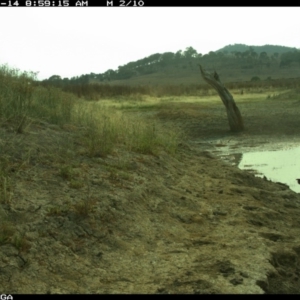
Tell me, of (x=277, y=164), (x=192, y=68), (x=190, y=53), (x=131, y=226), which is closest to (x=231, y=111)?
(x=277, y=164)

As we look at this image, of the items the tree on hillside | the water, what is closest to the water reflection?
the water

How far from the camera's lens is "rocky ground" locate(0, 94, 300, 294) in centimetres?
430

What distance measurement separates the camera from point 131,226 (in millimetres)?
5617

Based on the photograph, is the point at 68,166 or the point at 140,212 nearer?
the point at 140,212

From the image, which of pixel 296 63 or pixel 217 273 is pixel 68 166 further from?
pixel 296 63

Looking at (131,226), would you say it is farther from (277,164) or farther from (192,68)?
(192,68)

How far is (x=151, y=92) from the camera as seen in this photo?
42.6 m

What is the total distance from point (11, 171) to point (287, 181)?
5.53 metres

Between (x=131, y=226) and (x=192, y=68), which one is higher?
(x=192, y=68)

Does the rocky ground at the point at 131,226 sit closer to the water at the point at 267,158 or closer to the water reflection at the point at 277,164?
the water reflection at the point at 277,164

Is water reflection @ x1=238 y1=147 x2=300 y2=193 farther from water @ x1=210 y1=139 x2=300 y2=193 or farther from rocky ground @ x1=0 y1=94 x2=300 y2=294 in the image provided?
rocky ground @ x1=0 y1=94 x2=300 y2=294

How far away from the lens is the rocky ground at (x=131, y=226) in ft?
14.1
